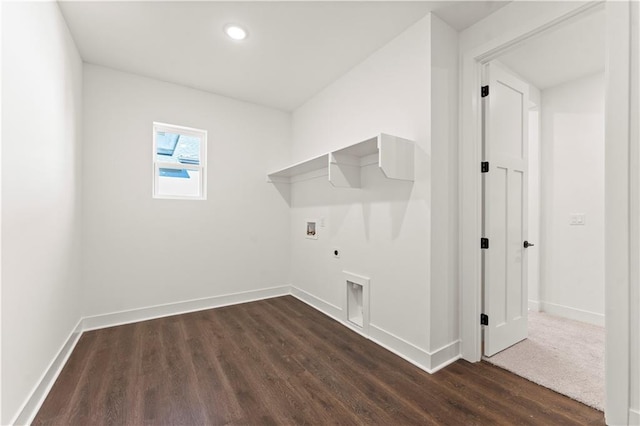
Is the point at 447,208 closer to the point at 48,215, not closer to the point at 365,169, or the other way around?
the point at 365,169

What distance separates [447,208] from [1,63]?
9.44ft

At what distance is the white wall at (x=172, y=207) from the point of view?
9.78 ft

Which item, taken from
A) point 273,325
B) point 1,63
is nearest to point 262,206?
point 273,325

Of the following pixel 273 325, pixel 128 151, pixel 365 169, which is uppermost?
pixel 128 151

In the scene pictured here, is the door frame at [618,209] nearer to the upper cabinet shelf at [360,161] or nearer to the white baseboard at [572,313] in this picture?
the upper cabinet shelf at [360,161]

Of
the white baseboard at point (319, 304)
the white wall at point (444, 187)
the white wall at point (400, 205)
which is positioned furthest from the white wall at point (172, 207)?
the white wall at point (444, 187)

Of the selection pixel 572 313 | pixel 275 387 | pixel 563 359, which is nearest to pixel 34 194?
pixel 275 387

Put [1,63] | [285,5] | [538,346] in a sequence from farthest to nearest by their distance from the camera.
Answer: [538,346] → [285,5] → [1,63]

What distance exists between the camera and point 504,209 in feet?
8.06

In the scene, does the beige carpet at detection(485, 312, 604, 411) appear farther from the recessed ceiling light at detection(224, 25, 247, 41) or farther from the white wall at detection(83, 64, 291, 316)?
the recessed ceiling light at detection(224, 25, 247, 41)

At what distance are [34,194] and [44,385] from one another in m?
1.27

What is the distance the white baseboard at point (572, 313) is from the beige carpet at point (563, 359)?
3.7 inches

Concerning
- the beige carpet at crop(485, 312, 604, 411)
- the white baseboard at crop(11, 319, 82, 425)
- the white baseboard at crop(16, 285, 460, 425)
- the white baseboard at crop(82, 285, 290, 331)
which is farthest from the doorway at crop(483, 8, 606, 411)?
the white baseboard at crop(11, 319, 82, 425)

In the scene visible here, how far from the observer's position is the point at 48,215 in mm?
1958
